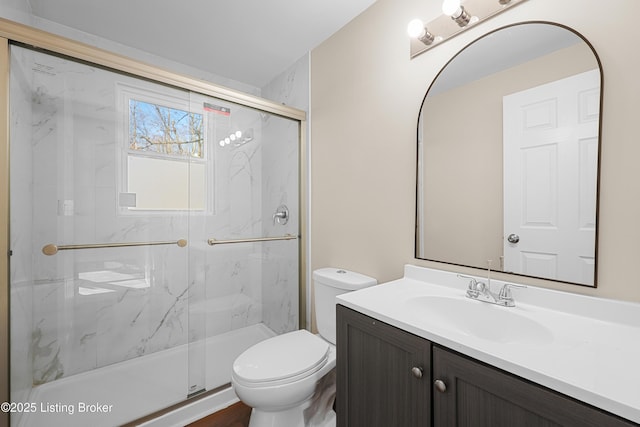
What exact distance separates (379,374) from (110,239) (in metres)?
1.90

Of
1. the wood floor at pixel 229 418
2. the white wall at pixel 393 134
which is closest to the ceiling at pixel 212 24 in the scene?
the white wall at pixel 393 134

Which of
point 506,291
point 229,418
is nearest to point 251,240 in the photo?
point 229,418

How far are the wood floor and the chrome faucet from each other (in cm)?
142

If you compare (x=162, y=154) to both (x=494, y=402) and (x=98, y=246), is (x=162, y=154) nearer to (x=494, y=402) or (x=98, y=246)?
(x=98, y=246)

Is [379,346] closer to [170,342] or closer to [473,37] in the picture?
[473,37]

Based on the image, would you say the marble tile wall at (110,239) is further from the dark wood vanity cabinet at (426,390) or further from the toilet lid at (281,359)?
the dark wood vanity cabinet at (426,390)

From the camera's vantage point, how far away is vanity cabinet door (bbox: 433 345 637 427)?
22.2 inches

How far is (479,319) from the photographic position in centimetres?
105

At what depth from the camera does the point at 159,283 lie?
6.74 ft

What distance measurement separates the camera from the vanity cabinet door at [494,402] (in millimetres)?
565

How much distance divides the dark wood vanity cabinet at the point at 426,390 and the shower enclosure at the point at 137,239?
1137 millimetres

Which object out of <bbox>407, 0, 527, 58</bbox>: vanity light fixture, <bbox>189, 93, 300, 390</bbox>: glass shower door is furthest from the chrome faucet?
<bbox>189, 93, 300, 390</bbox>: glass shower door

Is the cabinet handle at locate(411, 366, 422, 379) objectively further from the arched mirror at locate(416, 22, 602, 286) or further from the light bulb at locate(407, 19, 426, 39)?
the light bulb at locate(407, 19, 426, 39)

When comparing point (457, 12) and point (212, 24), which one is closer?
point (457, 12)
